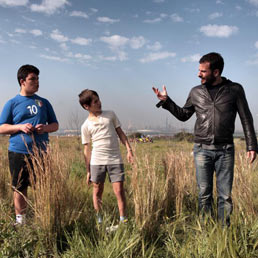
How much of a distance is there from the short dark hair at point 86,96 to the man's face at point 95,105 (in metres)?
0.03

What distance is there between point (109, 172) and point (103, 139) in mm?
368

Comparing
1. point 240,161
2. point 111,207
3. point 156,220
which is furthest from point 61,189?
point 240,161

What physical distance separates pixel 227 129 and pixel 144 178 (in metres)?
0.97

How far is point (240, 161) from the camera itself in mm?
2605

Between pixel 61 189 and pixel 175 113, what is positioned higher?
pixel 175 113

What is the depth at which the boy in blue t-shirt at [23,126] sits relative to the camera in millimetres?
2367

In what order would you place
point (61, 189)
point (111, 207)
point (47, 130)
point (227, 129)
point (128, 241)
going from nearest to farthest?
point (128, 241) → point (61, 189) → point (227, 129) → point (47, 130) → point (111, 207)

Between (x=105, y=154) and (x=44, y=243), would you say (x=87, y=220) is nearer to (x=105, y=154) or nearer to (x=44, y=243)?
(x=44, y=243)

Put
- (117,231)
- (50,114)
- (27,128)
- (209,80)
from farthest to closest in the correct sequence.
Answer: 1. (50,114)
2. (209,80)
3. (27,128)
4. (117,231)

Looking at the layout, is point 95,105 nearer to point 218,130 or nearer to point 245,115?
point 218,130

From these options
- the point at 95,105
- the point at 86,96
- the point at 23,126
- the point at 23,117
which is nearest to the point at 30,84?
the point at 23,117

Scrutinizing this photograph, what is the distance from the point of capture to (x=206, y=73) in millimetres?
2352

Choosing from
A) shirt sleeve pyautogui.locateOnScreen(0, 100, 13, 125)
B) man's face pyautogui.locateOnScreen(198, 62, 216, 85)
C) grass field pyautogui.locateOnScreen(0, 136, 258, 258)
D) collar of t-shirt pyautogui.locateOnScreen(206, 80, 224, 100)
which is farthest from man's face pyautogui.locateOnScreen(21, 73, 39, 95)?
collar of t-shirt pyautogui.locateOnScreen(206, 80, 224, 100)

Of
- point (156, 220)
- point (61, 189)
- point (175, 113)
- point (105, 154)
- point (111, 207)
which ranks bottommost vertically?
point (111, 207)
